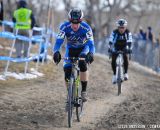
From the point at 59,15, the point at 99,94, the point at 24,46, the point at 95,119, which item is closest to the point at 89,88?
the point at 99,94

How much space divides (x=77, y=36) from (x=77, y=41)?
0.11 metres

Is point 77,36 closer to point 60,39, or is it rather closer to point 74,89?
point 60,39

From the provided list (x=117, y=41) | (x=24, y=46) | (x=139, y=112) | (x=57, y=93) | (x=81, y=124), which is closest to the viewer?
(x=81, y=124)

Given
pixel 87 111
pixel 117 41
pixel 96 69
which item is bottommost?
pixel 96 69

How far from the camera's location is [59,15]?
Result: 76.0m

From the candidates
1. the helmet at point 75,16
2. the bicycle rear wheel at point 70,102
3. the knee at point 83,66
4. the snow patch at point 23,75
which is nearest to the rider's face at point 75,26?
the helmet at point 75,16

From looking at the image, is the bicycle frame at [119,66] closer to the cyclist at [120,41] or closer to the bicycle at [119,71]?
the bicycle at [119,71]

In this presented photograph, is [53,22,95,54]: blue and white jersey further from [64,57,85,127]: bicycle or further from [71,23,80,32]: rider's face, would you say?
[64,57,85,127]: bicycle

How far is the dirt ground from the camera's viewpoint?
9211 mm

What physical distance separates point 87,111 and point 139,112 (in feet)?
3.87

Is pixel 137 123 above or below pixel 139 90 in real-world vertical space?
above

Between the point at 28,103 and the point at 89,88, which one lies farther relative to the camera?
the point at 89,88

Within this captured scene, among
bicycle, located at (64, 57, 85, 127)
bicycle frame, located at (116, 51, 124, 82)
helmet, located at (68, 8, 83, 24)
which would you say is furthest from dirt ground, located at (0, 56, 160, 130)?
helmet, located at (68, 8, 83, 24)

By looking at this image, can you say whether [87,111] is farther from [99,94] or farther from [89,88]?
[89,88]
